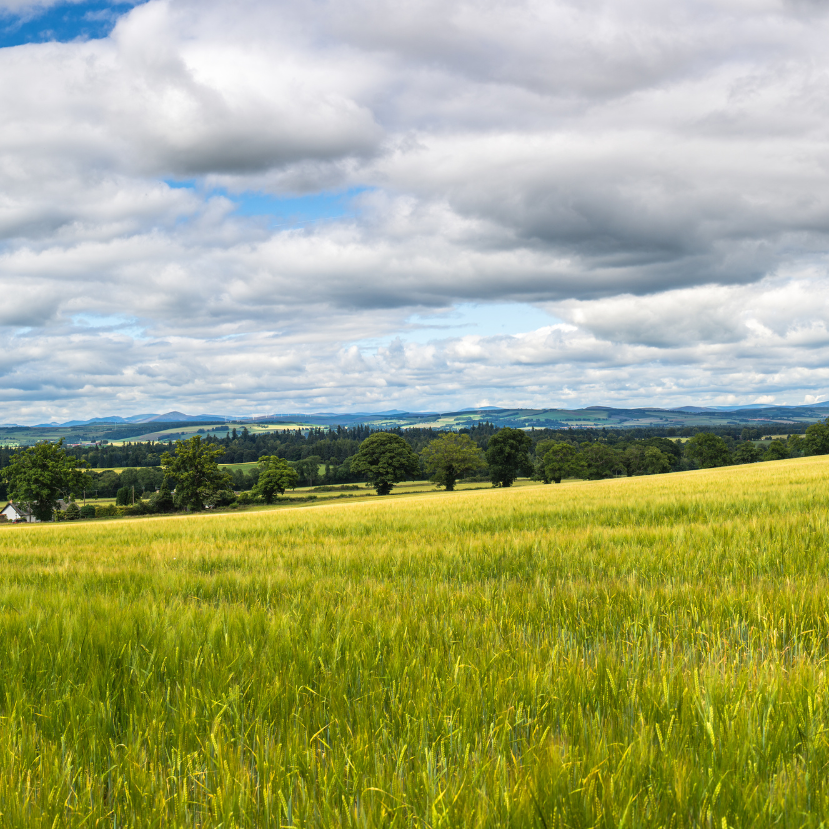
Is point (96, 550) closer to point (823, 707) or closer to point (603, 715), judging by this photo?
point (603, 715)

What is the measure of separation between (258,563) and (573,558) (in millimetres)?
3601

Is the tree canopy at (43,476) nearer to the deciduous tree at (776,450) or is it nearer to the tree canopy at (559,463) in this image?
the tree canopy at (559,463)

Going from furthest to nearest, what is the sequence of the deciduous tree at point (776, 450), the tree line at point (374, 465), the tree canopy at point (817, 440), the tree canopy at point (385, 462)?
the deciduous tree at point (776, 450) → the tree canopy at point (817, 440) → the tree canopy at point (385, 462) → the tree line at point (374, 465)

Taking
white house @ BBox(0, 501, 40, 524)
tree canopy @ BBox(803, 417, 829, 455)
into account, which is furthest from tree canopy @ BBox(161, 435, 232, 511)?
tree canopy @ BBox(803, 417, 829, 455)

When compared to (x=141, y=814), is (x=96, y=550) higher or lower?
lower

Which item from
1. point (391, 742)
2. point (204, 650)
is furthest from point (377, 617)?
point (391, 742)

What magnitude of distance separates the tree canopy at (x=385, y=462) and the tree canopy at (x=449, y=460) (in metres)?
3.43

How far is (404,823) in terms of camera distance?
64.4 inches

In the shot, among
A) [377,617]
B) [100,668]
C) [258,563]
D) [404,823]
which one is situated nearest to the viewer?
[404,823]

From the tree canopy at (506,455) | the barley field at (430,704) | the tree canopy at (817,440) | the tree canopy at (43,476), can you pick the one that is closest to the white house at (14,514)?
the tree canopy at (43,476)

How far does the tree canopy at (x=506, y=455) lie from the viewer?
99688 millimetres

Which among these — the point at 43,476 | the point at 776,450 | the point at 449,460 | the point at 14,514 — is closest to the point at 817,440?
the point at 776,450

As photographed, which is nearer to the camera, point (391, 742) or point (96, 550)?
point (391, 742)

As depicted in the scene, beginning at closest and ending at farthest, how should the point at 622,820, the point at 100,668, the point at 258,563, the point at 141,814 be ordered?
the point at 622,820 < the point at 141,814 < the point at 100,668 < the point at 258,563
